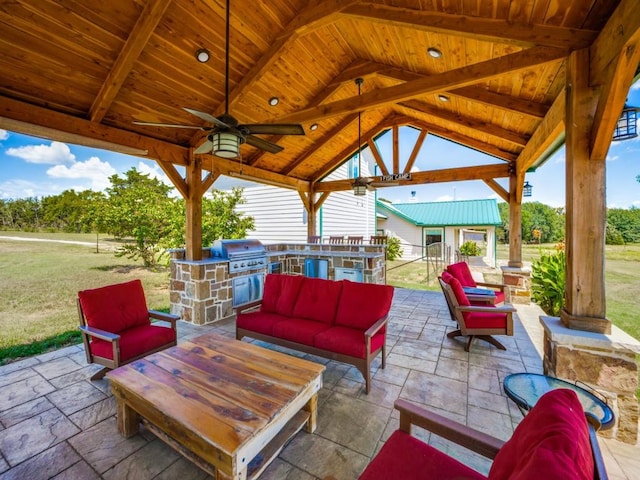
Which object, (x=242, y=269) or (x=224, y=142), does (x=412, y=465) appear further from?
(x=242, y=269)

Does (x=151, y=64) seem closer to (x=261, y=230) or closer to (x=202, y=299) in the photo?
(x=202, y=299)

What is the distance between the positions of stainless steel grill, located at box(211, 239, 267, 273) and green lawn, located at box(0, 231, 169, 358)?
1857 mm

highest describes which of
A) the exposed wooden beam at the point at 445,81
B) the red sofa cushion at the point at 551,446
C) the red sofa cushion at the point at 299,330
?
A: the exposed wooden beam at the point at 445,81

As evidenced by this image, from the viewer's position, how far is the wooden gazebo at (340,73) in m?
2.46

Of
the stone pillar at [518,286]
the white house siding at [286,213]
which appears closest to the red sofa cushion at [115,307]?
the white house siding at [286,213]

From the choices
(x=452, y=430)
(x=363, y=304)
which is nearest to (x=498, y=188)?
(x=363, y=304)

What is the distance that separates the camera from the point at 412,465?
54.4 inches

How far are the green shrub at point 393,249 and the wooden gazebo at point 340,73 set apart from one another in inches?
300

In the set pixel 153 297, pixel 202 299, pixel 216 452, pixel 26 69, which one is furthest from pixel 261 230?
pixel 216 452

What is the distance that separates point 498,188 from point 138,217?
9.17 m

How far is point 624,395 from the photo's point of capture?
2.27m

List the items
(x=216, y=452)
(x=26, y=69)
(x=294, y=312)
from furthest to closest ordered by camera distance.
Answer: (x=294, y=312)
(x=26, y=69)
(x=216, y=452)

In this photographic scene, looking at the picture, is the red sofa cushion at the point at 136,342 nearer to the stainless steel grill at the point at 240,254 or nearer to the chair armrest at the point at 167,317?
the chair armrest at the point at 167,317

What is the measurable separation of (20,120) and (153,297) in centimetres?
416
